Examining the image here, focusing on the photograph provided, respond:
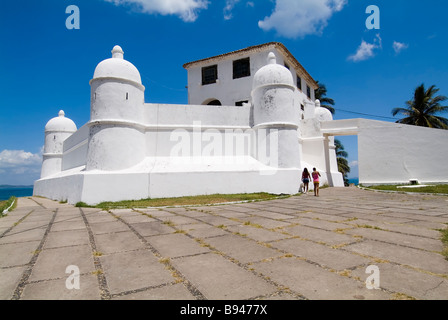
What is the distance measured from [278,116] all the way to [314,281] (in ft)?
34.0

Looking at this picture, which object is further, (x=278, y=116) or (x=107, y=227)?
(x=278, y=116)

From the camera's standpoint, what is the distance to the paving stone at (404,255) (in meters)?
2.46

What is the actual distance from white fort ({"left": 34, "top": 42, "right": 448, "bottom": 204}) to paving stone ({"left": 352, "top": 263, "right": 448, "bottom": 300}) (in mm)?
8657

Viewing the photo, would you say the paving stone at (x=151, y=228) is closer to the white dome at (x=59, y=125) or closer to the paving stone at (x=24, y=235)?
the paving stone at (x=24, y=235)

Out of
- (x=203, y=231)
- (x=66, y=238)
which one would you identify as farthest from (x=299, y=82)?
(x=66, y=238)

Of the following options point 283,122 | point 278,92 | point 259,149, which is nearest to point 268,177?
point 259,149

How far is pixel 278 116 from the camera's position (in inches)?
468

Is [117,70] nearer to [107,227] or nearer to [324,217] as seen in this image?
[107,227]

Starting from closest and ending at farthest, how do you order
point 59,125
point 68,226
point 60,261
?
point 60,261 → point 68,226 → point 59,125
